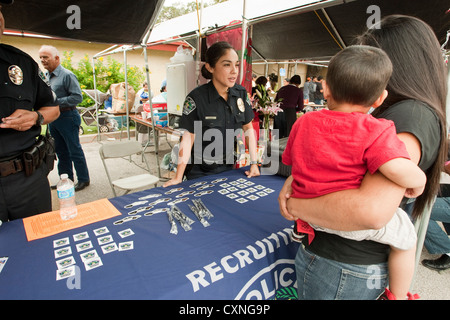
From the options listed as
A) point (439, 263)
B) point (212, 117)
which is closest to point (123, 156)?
point (212, 117)

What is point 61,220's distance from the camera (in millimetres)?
1313

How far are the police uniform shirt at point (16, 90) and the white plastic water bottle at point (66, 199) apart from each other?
461 millimetres

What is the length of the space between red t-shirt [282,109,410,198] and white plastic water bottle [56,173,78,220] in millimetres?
1146

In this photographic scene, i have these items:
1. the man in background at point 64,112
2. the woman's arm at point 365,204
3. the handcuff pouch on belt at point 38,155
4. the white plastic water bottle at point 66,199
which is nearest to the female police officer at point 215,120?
the white plastic water bottle at point 66,199

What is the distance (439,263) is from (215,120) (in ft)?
7.90

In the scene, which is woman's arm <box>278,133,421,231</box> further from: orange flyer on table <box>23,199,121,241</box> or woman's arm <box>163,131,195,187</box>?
woman's arm <box>163,131,195,187</box>

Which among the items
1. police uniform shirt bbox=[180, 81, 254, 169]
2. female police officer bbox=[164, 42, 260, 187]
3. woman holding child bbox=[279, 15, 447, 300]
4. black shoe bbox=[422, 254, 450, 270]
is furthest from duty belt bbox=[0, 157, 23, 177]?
black shoe bbox=[422, 254, 450, 270]

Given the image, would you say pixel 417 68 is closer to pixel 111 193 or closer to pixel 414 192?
pixel 414 192

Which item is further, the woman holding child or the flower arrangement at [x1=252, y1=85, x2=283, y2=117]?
the flower arrangement at [x1=252, y1=85, x2=283, y2=117]

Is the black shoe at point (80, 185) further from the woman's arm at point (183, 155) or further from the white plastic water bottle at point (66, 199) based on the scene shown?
the white plastic water bottle at point (66, 199)

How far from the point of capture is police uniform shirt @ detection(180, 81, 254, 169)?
75.2 inches

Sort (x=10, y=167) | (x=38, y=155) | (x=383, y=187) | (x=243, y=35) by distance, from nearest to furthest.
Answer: (x=383, y=187) < (x=10, y=167) < (x=38, y=155) < (x=243, y=35)

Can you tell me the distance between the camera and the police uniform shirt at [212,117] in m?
1.91
